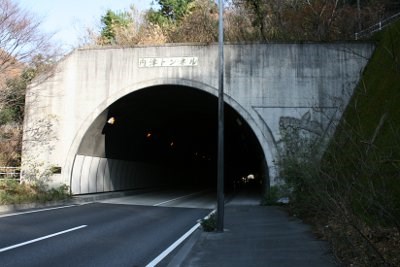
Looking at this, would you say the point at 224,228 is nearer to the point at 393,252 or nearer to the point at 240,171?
the point at 393,252

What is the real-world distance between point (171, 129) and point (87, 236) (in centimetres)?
2861

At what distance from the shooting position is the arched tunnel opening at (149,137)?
25.0 m

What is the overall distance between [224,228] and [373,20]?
19.8 metres

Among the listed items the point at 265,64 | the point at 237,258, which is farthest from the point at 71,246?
the point at 265,64

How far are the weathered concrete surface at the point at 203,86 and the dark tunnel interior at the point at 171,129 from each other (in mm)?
1098

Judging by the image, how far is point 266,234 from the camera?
11.1 m

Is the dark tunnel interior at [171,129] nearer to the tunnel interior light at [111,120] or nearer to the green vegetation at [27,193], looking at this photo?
the tunnel interior light at [111,120]

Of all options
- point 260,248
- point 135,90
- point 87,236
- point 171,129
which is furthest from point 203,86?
point 171,129

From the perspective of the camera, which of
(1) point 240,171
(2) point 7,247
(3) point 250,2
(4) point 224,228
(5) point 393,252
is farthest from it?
(1) point 240,171

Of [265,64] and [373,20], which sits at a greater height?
[373,20]

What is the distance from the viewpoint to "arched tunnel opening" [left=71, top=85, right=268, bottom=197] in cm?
2505

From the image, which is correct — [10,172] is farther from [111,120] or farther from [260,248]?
[260,248]

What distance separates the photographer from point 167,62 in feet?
76.7

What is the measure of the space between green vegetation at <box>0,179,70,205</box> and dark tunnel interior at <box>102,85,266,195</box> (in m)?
5.02
